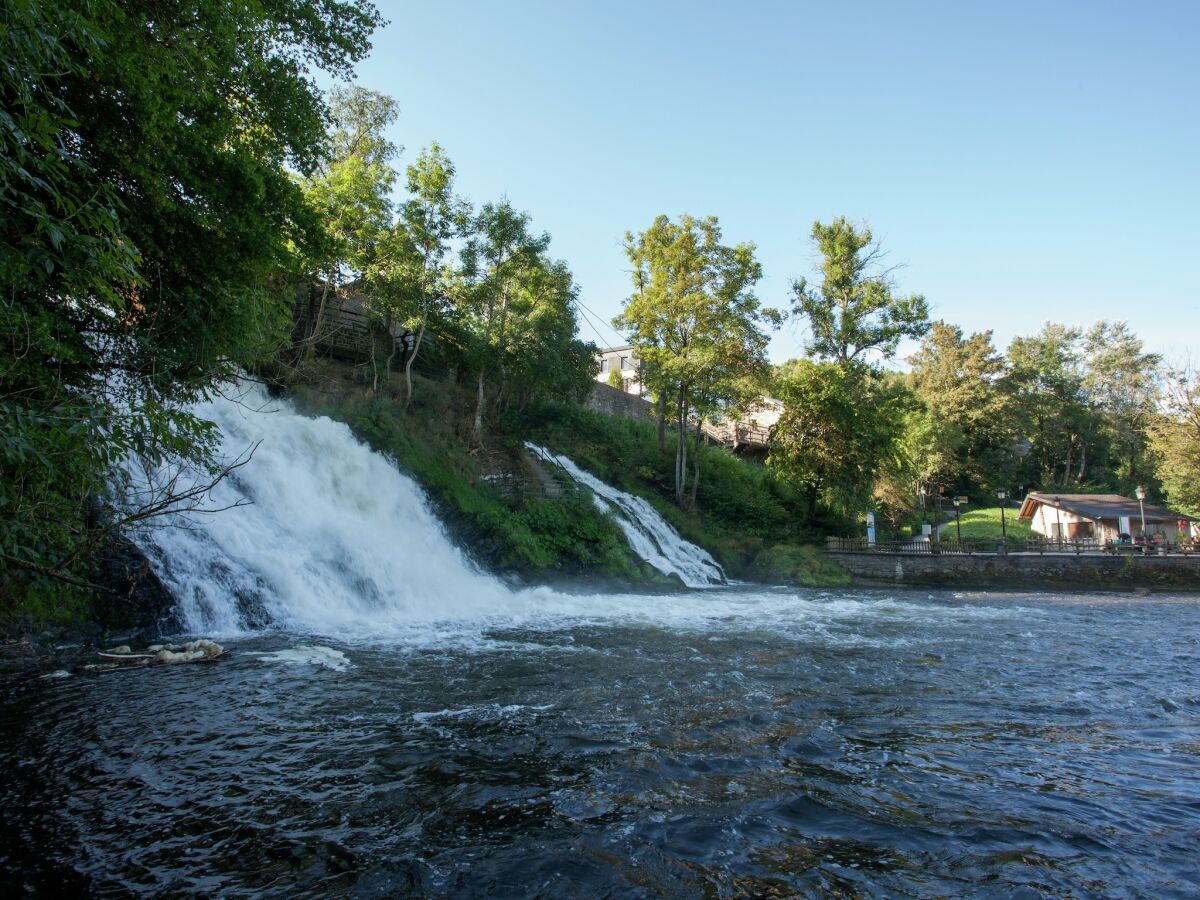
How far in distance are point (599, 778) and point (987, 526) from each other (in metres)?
46.9

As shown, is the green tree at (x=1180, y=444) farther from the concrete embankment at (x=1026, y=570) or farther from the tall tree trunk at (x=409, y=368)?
the tall tree trunk at (x=409, y=368)

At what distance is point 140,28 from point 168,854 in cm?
819

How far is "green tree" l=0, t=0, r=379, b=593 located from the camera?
4281 mm

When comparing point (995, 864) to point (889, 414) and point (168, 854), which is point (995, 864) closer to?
point (168, 854)

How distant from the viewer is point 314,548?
44.3 feet

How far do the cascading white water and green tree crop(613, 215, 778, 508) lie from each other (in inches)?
168

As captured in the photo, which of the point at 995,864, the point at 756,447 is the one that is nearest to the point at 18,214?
the point at 995,864

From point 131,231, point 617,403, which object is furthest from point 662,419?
point 131,231

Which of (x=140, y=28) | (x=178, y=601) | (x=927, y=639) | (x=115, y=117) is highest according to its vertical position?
(x=140, y=28)

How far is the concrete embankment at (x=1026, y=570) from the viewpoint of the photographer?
2692cm

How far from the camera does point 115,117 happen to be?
733cm

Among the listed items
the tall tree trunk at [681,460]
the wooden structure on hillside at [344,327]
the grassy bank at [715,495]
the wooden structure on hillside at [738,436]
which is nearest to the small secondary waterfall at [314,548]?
the wooden structure on hillside at [344,327]

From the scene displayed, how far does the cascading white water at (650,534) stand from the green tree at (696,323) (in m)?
4.26

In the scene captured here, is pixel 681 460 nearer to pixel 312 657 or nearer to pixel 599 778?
pixel 312 657
